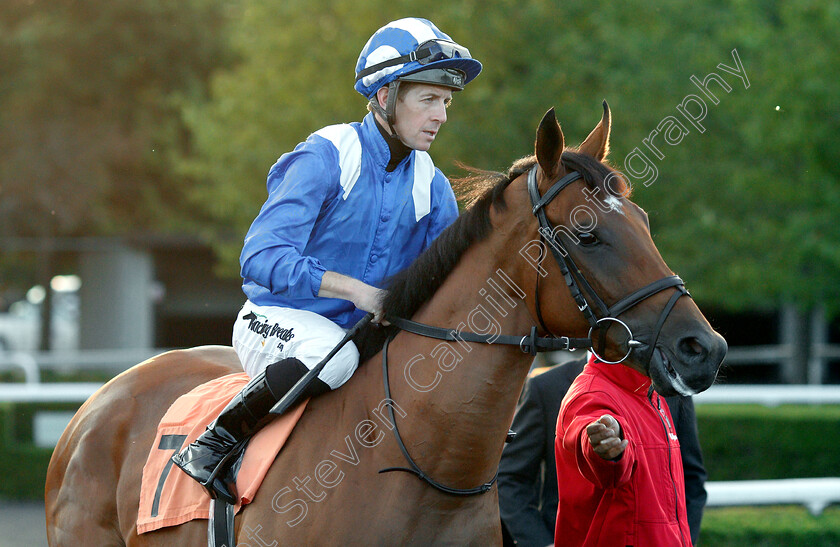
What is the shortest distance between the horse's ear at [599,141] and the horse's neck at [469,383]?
42 cm

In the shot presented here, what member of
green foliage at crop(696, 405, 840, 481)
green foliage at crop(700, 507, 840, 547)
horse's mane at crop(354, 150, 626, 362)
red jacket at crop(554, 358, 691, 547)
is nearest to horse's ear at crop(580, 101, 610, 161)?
horse's mane at crop(354, 150, 626, 362)

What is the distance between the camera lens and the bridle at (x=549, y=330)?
2305 millimetres

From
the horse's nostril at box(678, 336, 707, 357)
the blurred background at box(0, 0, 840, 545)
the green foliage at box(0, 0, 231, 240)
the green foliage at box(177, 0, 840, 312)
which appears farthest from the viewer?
the green foliage at box(0, 0, 231, 240)

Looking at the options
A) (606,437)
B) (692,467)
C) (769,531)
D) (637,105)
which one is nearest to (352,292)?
(606,437)

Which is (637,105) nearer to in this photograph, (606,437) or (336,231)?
(336,231)

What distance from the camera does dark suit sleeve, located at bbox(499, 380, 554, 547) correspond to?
335cm

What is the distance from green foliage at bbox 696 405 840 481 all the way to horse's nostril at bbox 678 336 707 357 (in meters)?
6.42

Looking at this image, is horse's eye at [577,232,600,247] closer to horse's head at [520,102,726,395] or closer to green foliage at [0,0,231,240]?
horse's head at [520,102,726,395]

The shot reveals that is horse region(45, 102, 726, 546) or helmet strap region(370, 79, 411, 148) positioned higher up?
helmet strap region(370, 79, 411, 148)

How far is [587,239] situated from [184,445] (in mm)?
1567

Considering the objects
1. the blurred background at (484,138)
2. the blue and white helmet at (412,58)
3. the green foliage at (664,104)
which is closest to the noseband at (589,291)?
the blue and white helmet at (412,58)

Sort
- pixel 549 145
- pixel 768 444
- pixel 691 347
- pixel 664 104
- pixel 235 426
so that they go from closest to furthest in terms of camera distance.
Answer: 1. pixel 691 347
2. pixel 549 145
3. pixel 235 426
4. pixel 768 444
5. pixel 664 104

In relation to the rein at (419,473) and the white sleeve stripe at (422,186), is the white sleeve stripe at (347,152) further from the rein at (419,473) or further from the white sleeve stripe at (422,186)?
the rein at (419,473)

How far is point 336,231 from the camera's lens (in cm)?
286
